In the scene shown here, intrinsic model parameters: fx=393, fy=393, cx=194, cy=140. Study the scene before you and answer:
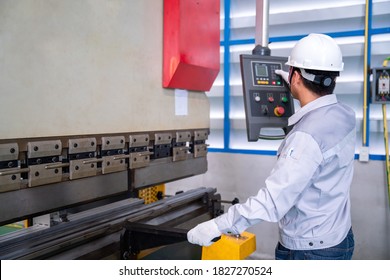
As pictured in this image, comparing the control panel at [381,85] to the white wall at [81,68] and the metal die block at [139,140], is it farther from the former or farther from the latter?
the metal die block at [139,140]

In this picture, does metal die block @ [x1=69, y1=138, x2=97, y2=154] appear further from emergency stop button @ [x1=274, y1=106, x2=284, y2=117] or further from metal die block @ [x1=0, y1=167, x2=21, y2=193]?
emergency stop button @ [x1=274, y1=106, x2=284, y2=117]

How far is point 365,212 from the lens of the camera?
9.40ft

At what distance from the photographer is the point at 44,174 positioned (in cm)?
120

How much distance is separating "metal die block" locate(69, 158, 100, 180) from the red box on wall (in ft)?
1.77

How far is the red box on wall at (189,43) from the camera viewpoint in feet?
5.53

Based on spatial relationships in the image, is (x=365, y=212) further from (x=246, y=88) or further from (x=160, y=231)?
(x=160, y=231)

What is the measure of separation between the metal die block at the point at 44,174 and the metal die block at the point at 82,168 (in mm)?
51

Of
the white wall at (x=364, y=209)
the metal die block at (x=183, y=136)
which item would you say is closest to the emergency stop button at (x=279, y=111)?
the metal die block at (x=183, y=136)

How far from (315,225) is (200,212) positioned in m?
0.73

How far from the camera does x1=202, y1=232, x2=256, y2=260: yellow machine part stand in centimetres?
133

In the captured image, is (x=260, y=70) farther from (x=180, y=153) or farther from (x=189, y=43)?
(x=180, y=153)

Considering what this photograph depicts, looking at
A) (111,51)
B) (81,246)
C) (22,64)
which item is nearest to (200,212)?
(81,246)

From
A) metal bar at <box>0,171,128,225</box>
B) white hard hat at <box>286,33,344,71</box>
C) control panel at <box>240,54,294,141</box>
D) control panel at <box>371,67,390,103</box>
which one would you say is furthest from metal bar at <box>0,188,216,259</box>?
control panel at <box>371,67,390,103</box>

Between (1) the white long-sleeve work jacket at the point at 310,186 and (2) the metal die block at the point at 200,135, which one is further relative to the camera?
(2) the metal die block at the point at 200,135
